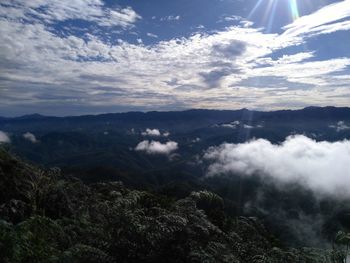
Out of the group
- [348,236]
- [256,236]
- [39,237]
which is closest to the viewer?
[348,236]

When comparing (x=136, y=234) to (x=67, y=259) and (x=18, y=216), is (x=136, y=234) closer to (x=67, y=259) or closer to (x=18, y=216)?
(x=67, y=259)

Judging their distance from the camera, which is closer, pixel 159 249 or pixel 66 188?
pixel 159 249

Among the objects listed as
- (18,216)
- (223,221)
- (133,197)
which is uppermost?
(133,197)

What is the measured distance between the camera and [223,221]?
1313cm

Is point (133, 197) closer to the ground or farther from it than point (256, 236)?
farther from it

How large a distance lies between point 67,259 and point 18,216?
475 centimetres

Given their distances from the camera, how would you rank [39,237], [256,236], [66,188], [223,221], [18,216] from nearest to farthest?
1. [39,237]
2. [256,236]
3. [18,216]
4. [223,221]
5. [66,188]

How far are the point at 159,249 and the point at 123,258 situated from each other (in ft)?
2.49

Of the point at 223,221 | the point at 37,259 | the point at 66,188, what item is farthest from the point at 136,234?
the point at 66,188

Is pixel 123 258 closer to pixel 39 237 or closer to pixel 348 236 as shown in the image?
pixel 39 237

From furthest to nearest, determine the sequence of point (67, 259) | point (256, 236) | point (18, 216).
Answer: point (18, 216)
point (256, 236)
point (67, 259)

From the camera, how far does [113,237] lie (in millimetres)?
8203

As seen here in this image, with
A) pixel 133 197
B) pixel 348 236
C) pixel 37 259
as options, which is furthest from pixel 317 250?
pixel 37 259

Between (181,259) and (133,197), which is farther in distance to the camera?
(133,197)
